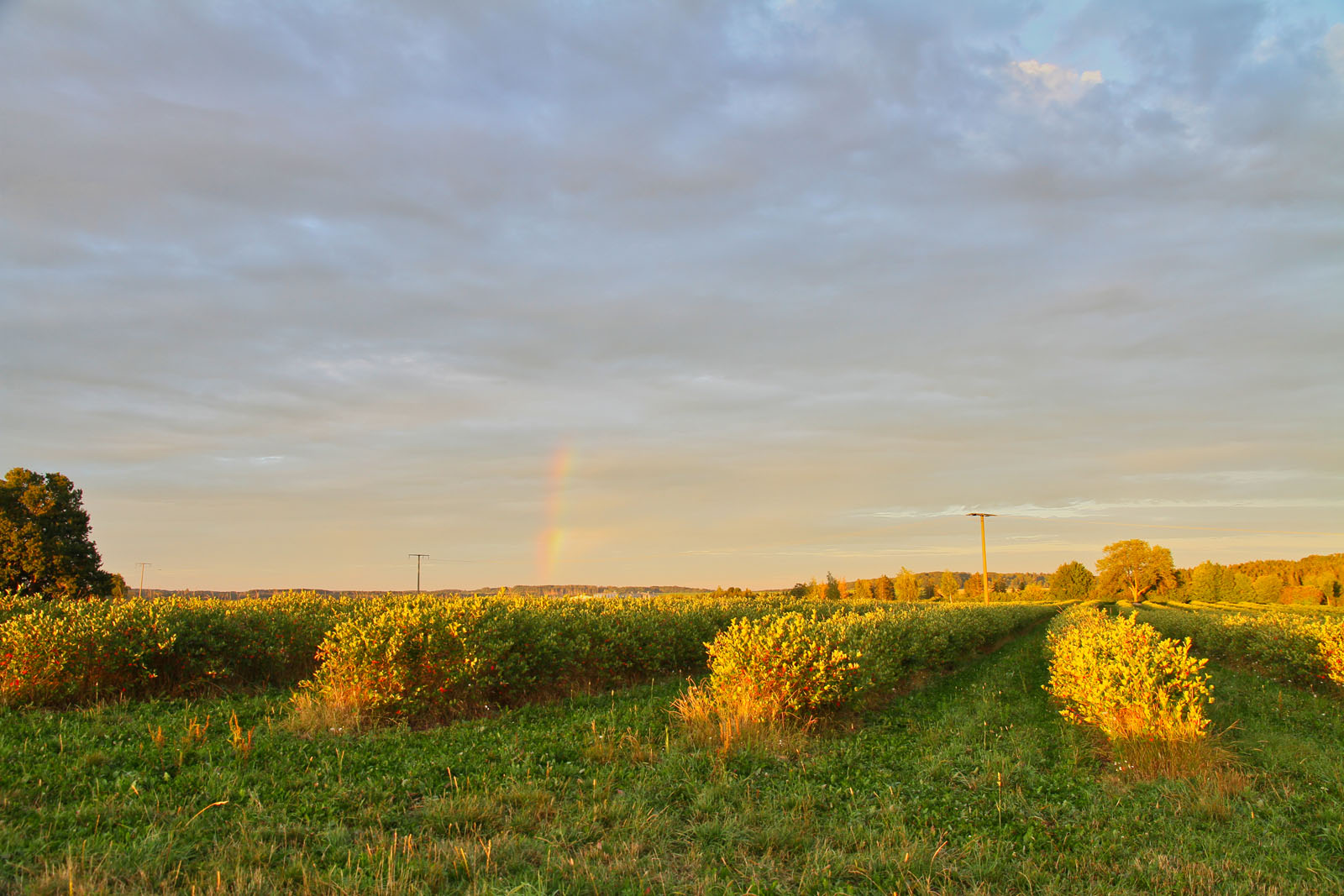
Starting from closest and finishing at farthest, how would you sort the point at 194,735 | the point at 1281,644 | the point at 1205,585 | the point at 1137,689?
1. the point at 194,735
2. the point at 1137,689
3. the point at 1281,644
4. the point at 1205,585

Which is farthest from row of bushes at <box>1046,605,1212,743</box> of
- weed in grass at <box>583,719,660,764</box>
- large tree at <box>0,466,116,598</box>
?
large tree at <box>0,466,116,598</box>

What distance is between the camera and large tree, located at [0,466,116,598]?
30.3 m

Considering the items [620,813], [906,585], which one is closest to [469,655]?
[620,813]

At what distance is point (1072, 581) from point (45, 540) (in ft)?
317

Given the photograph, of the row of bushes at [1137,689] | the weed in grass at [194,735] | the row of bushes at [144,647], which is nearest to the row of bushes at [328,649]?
the row of bushes at [144,647]

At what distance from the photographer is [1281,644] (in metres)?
16.9

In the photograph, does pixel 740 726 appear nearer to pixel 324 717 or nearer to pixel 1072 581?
pixel 324 717

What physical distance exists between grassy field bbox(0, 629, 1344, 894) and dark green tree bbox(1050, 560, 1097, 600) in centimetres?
8784

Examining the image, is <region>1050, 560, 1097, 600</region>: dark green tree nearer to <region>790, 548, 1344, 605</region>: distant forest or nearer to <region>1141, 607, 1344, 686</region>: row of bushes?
<region>790, 548, 1344, 605</region>: distant forest

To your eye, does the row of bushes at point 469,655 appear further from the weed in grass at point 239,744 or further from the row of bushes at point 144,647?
the weed in grass at point 239,744

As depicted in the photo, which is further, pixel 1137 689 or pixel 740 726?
pixel 1137 689

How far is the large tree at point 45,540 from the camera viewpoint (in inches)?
1193

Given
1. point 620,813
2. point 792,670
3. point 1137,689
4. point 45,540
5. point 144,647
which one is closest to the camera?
point 620,813

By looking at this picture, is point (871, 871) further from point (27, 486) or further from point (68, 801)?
point (27, 486)
